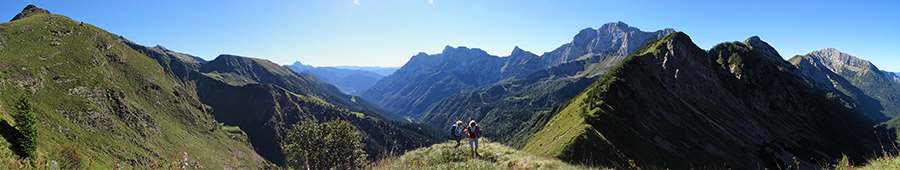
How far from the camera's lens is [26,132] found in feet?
117

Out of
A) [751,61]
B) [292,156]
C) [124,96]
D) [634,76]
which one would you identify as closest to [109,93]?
[124,96]

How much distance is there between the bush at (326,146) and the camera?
29609 millimetres

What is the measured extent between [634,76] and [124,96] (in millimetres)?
215514

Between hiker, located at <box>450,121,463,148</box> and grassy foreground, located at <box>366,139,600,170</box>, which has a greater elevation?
hiker, located at <box>450,121,463,148</box>

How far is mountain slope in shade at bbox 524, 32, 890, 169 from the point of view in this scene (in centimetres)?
5931

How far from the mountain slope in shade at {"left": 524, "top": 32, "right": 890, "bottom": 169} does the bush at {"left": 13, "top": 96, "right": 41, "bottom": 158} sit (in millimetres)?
56341

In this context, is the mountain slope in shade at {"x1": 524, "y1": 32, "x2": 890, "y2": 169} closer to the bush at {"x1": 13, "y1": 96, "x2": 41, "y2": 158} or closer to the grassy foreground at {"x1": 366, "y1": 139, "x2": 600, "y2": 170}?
the grassy foreground at {"x1": 366, "y1": 139, "x2": 600, "y2": 170}

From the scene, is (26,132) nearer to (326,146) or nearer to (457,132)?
(326,146)

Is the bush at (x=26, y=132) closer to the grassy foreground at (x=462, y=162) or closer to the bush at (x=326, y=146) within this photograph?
the bush at (x=326, y=146)

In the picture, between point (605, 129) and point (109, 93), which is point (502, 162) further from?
point (109, 93)

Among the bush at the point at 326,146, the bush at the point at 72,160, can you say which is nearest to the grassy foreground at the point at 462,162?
the bush at the point at 326,146

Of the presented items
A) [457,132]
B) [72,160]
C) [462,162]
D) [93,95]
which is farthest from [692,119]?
[93,95]

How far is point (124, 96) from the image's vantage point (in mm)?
147750

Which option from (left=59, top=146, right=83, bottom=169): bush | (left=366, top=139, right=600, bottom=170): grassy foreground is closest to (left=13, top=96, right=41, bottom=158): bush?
Answer: (left=59, top=146, right=83, bottom=169): bush
